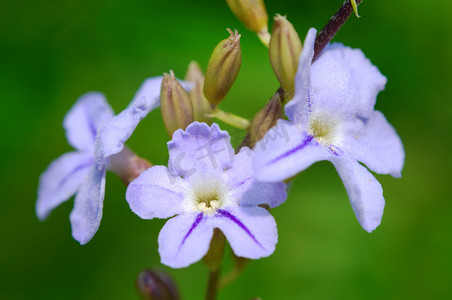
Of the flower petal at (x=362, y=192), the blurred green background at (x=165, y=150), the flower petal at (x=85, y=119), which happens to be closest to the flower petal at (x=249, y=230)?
the flower petal at (x=362, y=192)

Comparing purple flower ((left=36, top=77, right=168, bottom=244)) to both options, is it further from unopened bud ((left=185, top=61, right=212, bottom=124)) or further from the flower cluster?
unopened bud ((left=185, top=61, right=212, bottom=124))

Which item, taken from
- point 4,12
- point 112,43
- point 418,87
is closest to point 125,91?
point 112,43

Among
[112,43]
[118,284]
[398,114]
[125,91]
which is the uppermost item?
[112,43]

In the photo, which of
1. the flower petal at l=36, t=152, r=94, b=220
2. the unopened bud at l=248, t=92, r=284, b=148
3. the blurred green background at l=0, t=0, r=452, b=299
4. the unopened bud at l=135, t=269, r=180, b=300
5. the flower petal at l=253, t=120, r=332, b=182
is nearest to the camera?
the flower petal at l=253, t=120, r=332, b=182

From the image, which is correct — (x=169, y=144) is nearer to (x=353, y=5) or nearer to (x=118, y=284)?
(x=353, y=5)

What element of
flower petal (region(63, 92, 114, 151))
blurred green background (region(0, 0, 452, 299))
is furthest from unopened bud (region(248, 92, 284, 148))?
blurred green background (region(0, 0, 452, 299))

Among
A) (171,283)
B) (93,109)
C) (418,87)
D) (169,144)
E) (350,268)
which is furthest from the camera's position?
(418,87)

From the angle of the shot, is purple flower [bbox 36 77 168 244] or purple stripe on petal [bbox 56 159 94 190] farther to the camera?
purple stripe on petal [bbox 56 159 94 190]
